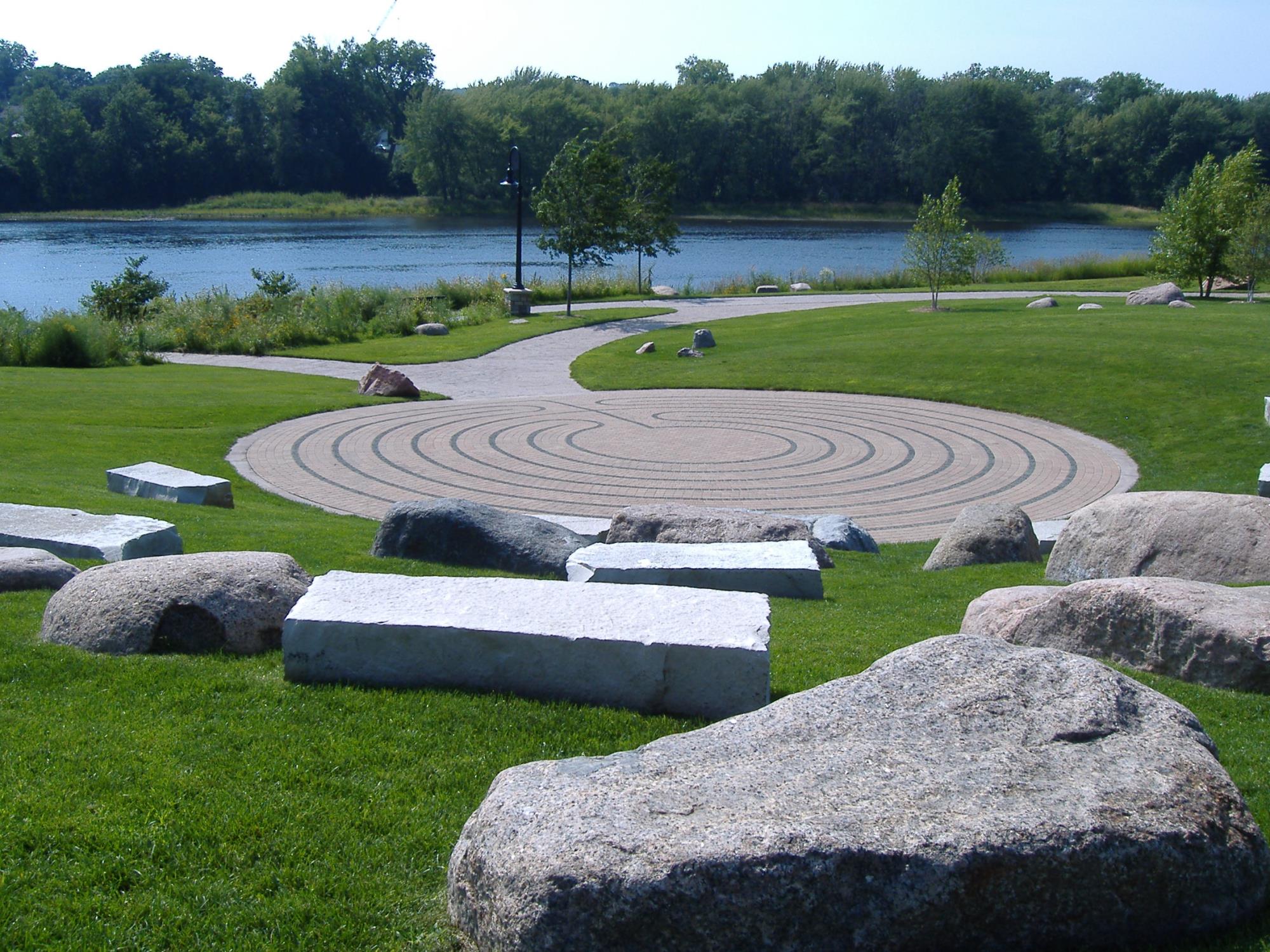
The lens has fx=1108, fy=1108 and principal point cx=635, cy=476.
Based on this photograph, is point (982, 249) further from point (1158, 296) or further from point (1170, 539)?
point (1170, 539)

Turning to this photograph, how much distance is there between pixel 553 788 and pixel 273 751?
1.61 m

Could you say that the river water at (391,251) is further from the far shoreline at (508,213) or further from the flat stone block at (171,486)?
the flat stone block at (171,486)

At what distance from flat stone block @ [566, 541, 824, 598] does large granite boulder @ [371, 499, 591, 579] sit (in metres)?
0.76

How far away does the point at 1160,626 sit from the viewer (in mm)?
5316

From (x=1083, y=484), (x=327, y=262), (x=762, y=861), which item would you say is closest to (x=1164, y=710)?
(x=762, y=861)

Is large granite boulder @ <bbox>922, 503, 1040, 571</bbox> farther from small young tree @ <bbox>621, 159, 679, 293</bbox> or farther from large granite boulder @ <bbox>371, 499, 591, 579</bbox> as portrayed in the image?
small young tree @ <bbox>621, 159, 679, 293</bbox>

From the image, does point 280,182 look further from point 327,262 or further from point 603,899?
point 603,899

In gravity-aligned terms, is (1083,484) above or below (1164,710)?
below

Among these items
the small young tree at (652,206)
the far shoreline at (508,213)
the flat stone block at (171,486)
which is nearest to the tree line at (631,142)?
the far shoreline at (508,213)

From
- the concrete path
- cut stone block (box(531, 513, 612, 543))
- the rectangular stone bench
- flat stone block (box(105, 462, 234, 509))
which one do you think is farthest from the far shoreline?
the rectangular stone bench

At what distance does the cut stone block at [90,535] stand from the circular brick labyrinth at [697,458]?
14.2 ft

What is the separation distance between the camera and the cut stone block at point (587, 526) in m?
9.69

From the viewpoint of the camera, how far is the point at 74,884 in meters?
3.38

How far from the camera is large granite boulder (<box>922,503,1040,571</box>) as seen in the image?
9.85m
